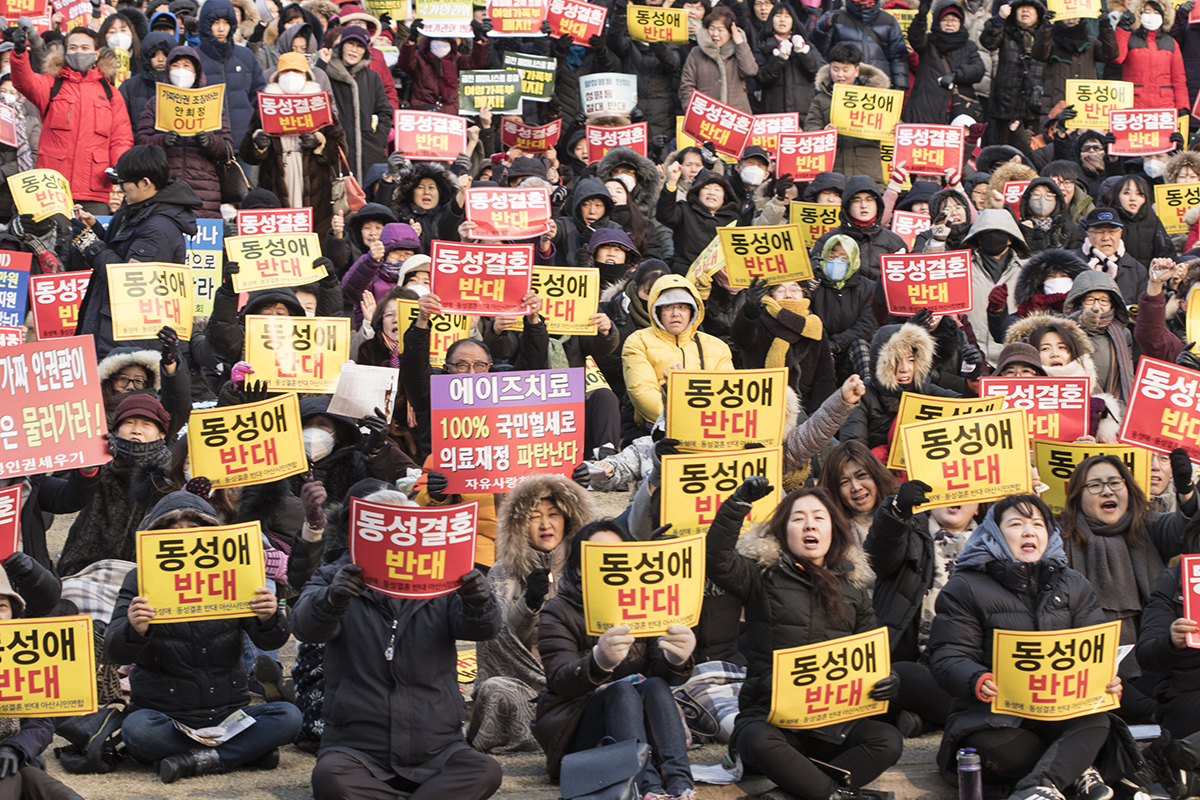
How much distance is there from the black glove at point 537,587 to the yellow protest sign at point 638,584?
1.46 ft

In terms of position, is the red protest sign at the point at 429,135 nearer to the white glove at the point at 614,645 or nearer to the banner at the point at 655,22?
the banner at the point at 655,22

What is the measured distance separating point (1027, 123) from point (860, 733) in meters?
13.1

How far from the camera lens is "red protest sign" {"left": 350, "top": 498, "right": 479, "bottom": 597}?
6.51 meters

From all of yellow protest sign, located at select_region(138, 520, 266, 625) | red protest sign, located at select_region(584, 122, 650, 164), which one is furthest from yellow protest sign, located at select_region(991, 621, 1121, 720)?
red protest sign, located at select_region(584, 122, 650, 164)

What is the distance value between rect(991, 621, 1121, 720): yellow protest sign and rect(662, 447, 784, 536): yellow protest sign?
1605 mm

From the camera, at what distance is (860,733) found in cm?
717

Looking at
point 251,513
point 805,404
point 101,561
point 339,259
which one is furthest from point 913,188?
point 101,561

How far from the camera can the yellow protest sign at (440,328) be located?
1059 centimetres

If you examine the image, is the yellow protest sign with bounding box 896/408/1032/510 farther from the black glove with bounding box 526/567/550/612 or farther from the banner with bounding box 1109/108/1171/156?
the banner with bounding box 1109/108/1171/156

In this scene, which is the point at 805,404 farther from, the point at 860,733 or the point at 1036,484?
the point at 860,733

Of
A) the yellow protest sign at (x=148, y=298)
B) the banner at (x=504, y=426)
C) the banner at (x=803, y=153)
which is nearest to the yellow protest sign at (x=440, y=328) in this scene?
the yellow protest sign at (x=148, y=298)

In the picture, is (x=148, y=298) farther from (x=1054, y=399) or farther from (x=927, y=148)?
(x=927, y=148)

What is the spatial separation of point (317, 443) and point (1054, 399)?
4.26m

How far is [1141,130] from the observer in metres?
16.2
